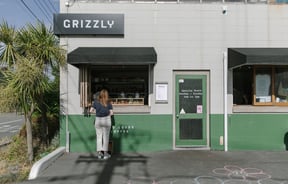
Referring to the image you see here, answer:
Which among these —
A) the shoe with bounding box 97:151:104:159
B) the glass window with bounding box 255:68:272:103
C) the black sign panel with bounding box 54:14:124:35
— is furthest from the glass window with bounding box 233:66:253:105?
the shoe with bounding box 97:151:104:159

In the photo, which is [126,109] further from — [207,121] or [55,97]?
[55,97]

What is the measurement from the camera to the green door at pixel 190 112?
31.4 feet

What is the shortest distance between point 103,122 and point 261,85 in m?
4.61

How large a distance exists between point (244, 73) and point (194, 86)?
1.54 m

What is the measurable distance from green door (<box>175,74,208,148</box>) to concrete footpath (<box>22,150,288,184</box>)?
0.44m

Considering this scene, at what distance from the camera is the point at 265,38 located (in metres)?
9.62

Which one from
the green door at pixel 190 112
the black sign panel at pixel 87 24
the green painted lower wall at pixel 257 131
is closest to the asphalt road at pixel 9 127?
the black sign panel at pixel 87 24

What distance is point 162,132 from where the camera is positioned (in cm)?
945

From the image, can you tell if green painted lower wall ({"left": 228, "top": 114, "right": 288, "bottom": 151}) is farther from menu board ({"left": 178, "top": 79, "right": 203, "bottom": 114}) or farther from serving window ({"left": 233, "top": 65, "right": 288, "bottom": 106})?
menu board ({"left": 178, "top": 79, "right": 203, "bottom": 114})

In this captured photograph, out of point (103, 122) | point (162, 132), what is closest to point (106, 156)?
point (103, 122)

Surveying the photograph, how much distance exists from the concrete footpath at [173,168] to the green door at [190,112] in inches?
17.5

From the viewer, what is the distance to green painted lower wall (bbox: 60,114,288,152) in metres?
9.35

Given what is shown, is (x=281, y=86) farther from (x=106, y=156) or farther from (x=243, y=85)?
(x=106, y=156)

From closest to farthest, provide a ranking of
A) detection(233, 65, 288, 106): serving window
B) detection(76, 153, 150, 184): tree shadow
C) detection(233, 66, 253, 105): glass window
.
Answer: detection(76, 153, 150, 184): tree shadow → detection(233, 65, 288, 106): serving window → detection(233, 66, 253, 105): glass window
